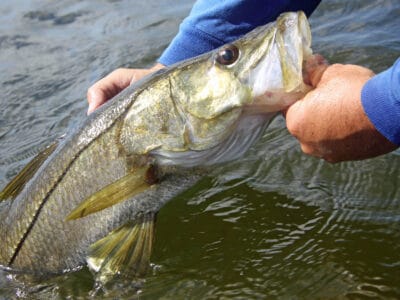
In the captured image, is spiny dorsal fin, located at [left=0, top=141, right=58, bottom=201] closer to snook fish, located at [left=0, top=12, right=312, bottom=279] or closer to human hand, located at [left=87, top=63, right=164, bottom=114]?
snook fish, located at [left=0, top=12, right=312, bottom=279]

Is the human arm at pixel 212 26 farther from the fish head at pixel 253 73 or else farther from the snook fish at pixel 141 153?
the fish head at pixel 253 73

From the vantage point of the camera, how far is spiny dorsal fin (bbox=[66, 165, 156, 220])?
7.82ft

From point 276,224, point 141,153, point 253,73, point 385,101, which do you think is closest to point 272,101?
point 253,73

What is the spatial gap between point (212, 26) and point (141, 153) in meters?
1.15

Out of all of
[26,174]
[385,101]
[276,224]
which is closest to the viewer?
[385,101]

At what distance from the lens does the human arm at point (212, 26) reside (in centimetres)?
318

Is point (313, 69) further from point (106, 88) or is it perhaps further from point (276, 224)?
point (106, 88)

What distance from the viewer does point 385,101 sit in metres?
1.83

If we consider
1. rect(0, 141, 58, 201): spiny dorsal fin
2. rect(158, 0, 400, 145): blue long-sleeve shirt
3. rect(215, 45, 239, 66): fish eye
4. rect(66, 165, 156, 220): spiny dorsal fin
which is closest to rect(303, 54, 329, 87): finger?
rect(215, 45, 239, 66): fish eye

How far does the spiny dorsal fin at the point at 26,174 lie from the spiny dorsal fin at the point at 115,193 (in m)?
0.52

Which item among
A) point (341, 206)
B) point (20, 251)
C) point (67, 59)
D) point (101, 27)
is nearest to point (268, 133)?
point (341, 206)

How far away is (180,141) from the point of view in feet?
7.73

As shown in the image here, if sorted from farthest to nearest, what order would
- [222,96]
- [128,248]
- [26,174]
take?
[26,174]
[128,248]
[222,96]

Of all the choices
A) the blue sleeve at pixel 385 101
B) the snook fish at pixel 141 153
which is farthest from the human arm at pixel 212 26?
the blue sleeve at pixel 385 101
